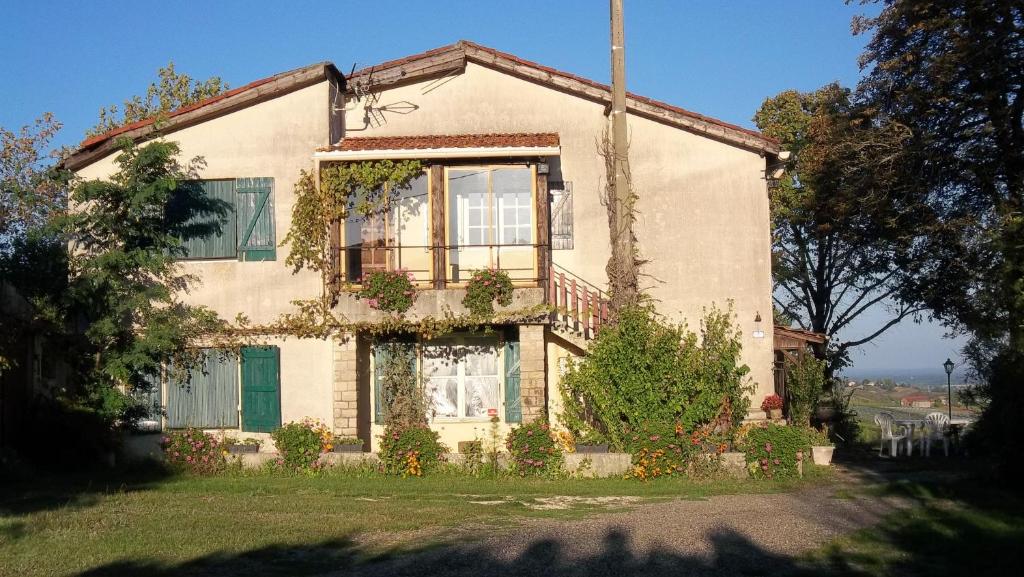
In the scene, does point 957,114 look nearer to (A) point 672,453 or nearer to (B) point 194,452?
(A) point 672,453

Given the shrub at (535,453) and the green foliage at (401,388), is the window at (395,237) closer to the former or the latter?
the green foliage at (401,388)

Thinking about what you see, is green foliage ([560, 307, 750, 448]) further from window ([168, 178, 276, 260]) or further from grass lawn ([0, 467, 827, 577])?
window ([168, 178, 276, 260])

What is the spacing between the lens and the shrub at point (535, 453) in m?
15.7

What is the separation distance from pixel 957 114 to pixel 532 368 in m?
10.1

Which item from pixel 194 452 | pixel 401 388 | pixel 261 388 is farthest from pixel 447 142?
pixel 194 452

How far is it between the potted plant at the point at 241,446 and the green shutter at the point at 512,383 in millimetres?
4303

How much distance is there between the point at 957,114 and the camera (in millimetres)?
20328

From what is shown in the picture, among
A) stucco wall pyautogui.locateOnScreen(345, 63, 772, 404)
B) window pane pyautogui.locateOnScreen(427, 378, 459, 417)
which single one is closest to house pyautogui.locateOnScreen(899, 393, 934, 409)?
stucco wall pyautogui.locateOnScreen(345, 63, 772, 404)

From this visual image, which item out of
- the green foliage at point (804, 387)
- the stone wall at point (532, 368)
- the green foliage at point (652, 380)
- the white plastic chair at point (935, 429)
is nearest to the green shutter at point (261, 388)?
the stone wall at point (532, 368)

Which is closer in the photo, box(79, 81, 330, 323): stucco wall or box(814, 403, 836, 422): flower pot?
box(79, 81, 330, 323): stucco wall

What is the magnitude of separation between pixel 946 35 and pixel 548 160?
8402 millimetres

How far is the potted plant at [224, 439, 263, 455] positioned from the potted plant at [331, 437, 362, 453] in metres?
1.28

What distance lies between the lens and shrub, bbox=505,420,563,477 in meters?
15.7

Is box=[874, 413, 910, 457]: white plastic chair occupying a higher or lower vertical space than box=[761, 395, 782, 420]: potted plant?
lower
